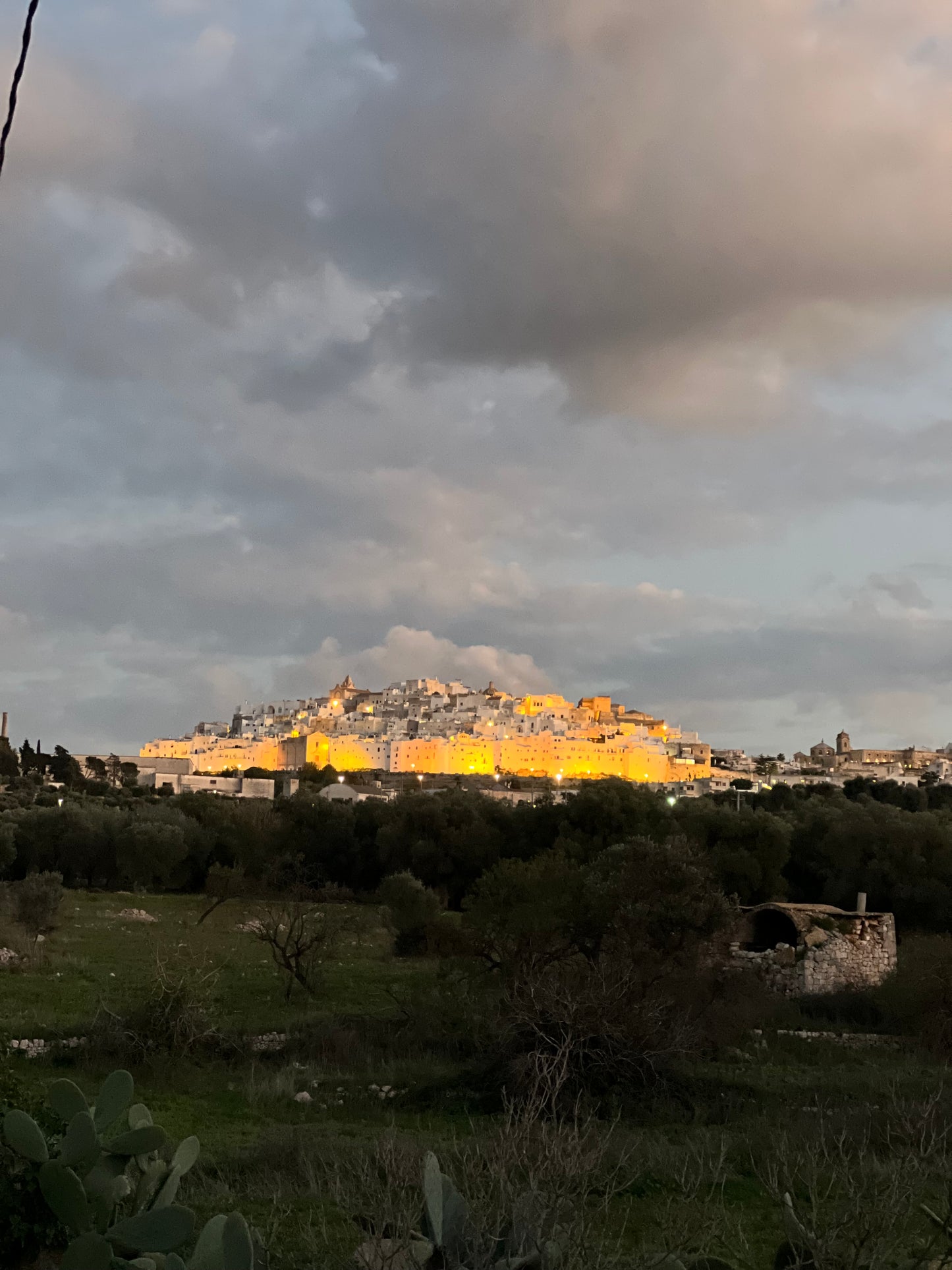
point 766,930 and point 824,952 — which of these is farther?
point 766,930

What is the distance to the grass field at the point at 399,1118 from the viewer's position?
7.28m

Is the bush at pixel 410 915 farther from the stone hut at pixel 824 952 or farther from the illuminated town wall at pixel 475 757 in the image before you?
the illuminated town wall at pixel 475 757

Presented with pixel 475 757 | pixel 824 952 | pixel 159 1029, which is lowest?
pixel 824 952

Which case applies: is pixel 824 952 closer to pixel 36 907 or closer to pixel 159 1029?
pixel 159 1029

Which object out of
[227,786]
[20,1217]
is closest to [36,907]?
[20,1217]

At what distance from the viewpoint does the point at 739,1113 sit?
1188 centimetres

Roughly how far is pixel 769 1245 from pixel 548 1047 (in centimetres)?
454

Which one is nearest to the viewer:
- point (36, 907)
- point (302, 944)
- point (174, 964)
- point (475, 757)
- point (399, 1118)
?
point (399, 1118)

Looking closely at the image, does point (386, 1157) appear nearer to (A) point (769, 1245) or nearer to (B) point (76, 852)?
(A) point (769, 1245)

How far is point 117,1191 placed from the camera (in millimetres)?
5660

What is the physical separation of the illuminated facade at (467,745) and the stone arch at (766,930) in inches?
4060

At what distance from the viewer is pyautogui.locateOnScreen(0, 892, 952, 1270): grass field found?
7.28m

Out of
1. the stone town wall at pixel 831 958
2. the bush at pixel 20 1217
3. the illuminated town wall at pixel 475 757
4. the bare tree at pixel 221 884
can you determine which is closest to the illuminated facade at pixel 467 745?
the illuminated town wall at pixel 475 757

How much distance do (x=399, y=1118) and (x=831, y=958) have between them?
13163 mm
